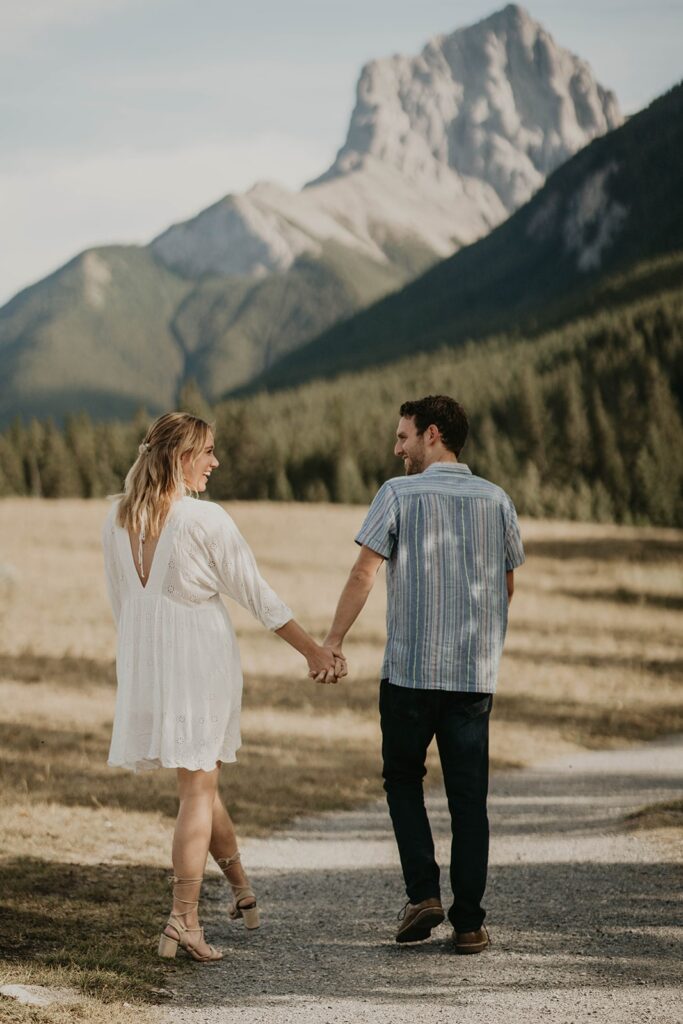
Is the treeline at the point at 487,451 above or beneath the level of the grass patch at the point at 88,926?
above

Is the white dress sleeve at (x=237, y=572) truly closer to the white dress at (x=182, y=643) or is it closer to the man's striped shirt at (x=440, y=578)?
the white dress at (x=182, y=643)

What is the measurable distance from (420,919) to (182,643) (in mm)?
1749

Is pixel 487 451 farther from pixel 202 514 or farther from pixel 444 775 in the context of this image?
pixel 202 514

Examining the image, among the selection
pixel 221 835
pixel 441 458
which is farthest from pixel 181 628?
pixel 441 458

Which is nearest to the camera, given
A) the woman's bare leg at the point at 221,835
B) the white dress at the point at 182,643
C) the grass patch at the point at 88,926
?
the grass patch at the point at 88,926

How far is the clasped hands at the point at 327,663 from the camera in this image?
636 centimetres

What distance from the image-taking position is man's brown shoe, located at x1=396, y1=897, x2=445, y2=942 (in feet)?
19.9

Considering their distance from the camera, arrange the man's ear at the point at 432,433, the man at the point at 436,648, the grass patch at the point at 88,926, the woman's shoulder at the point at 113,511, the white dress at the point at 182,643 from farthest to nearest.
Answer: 1. the man's ear at the point at 432,433
2. the man at the point at 436,648
3. the woman's shoulder at the point at 113,511
4. the white dress at the point at 182,643
5. the grass patch at the point at 88,926

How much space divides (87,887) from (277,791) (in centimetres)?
486

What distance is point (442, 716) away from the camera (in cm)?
622

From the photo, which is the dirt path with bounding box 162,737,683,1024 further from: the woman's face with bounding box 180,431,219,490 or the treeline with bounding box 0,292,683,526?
the treeline with bounding box 0,292,683,526

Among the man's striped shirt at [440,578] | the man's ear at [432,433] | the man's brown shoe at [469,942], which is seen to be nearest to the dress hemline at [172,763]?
the man's striped shirt at [440,578]

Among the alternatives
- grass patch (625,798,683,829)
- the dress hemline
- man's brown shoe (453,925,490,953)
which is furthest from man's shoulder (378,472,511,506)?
grass patch (625,798,683,829)

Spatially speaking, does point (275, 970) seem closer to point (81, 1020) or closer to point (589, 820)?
point (81, 1020)
